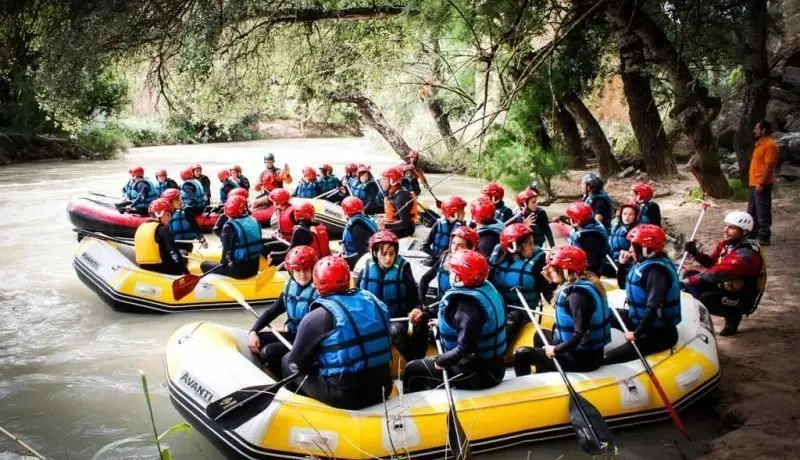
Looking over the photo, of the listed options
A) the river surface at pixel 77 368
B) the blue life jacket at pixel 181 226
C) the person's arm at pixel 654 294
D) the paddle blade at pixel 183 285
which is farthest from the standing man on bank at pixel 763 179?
the blue life jacket at pixel 181 226

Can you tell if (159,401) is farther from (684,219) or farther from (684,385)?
(684,219)

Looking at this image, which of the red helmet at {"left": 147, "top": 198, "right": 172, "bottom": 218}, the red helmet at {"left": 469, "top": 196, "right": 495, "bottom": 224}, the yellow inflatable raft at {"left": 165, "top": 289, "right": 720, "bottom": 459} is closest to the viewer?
the yellow inflatable raft at {"left": 165, "top": 289, "right": 720, "bottom": 459}

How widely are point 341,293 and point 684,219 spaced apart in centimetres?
756

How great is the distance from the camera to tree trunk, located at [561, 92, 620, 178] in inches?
528

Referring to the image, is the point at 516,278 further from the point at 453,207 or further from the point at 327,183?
the point at 327,183

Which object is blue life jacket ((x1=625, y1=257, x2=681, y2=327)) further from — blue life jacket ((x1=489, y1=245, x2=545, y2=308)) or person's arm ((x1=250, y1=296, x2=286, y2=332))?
person's arm ((x1=250, y1=296, x2=286, y2=332))

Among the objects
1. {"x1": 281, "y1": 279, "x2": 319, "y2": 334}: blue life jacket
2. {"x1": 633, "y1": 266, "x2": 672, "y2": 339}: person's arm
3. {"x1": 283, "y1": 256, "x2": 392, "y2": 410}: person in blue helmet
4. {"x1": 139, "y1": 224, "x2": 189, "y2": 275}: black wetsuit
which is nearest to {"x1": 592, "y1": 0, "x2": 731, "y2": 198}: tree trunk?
{"x1": 633, "y1": 266, "x2": 672, "y2": 339}: person's arm

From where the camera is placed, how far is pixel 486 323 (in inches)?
174

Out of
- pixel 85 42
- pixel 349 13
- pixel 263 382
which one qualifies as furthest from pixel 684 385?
pixel 349 13

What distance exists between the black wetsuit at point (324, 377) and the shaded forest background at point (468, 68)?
1.38 meters

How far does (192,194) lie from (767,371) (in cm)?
839

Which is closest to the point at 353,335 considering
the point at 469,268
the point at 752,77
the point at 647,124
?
the point at 469,268

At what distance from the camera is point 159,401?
578cm

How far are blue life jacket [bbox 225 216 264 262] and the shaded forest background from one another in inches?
49.6
